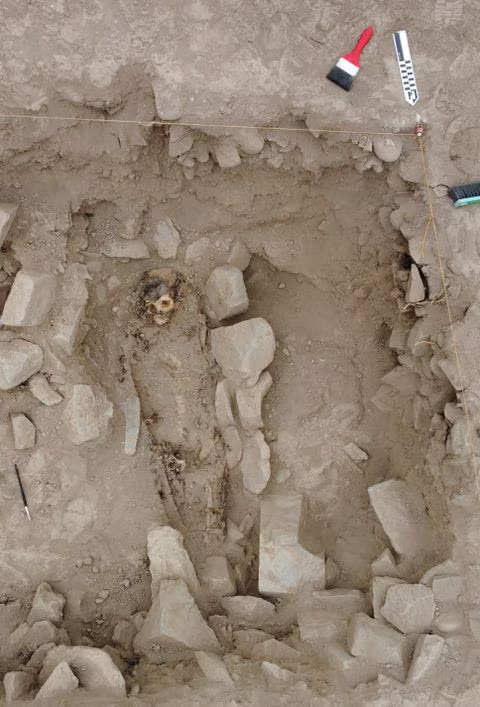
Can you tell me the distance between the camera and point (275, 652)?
3.46m

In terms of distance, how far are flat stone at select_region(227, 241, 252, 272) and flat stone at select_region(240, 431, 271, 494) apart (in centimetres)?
113

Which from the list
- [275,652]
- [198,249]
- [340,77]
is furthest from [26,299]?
[275,652]

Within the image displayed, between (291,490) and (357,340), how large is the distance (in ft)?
3.62

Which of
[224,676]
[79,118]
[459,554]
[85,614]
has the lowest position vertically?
[85,614]

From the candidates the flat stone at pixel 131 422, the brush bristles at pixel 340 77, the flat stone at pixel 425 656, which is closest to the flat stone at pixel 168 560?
the flat stone at pixel 131 422

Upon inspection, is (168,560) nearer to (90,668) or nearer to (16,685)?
(90,668)

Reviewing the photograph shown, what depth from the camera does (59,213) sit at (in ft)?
12.1

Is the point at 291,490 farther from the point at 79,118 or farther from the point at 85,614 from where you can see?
the point at 79,118

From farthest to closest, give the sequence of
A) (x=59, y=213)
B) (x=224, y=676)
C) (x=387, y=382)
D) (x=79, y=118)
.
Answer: (x=387, y=382) < (x=59, y=213) < (x=79, y=118) < (x=224, y=676)

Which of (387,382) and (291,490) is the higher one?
(387,382)

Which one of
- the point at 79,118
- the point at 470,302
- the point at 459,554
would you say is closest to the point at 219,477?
the point at 459,554

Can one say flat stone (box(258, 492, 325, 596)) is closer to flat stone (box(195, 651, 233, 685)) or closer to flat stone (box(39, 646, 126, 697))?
flat stone (box(195, 651, 233, 685))

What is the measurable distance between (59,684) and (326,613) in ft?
4.94

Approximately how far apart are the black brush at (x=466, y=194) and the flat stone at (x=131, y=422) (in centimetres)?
230
